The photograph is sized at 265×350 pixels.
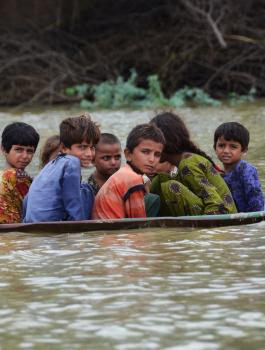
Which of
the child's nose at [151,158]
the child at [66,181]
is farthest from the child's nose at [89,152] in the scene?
the child's nose at [151,158]

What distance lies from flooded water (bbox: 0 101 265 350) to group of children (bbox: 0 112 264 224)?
23 cm

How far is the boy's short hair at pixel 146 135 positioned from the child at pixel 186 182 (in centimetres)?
24

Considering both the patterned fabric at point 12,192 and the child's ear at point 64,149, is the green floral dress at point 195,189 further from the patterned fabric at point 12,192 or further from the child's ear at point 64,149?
the patterned fabric at point 12,192

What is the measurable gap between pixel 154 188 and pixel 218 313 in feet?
8.02

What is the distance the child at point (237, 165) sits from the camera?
660 cm

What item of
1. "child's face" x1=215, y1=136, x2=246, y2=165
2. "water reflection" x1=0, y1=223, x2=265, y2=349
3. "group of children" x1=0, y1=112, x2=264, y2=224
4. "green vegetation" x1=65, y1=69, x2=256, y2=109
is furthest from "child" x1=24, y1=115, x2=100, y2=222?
"green vegetation" x1=65, y1=69, x2=256, y2=109

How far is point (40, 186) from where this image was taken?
606 cm

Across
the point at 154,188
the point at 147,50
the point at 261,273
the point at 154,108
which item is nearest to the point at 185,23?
the point at 147,50

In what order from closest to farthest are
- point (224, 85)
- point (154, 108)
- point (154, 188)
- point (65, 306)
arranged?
point (65, 306) < point (154, 188) < point (154, 108) < point (224, 85)

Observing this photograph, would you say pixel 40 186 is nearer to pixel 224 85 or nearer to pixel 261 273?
pixel 261 273

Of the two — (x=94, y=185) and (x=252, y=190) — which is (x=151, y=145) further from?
(x=252, y=190)

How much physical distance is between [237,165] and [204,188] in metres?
0.53

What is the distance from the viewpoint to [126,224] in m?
5.95

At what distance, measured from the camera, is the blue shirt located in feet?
19.5
